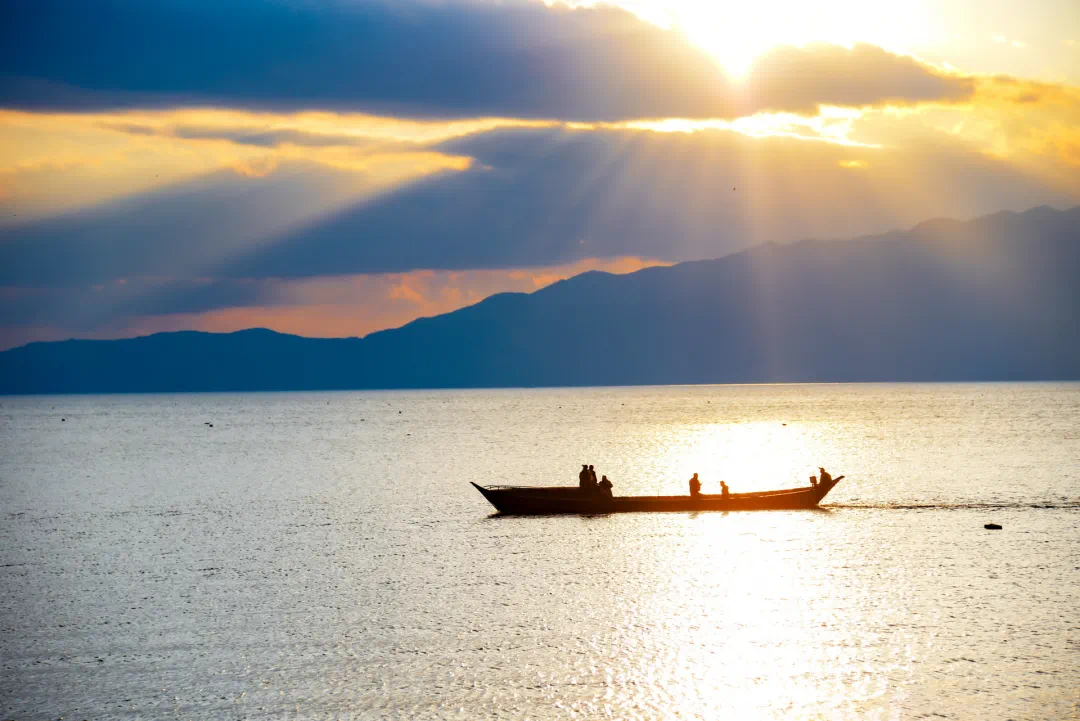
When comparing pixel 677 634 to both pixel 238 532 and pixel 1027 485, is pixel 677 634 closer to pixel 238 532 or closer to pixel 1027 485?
pixel 238 532

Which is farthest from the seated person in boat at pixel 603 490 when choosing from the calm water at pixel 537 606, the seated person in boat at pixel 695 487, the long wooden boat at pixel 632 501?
the seated person in boat at pixel 695 487

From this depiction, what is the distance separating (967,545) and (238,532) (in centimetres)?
4170

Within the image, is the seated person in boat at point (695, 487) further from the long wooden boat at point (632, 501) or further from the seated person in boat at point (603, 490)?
the seated person in boat at point (603, 490)

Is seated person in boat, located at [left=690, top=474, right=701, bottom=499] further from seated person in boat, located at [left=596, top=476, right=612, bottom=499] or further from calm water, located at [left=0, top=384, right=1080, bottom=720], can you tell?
seated person in boat, located at [left=596, top=476, right=612, bottom=499]

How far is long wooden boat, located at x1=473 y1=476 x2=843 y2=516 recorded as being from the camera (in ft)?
228

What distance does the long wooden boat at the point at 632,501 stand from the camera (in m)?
69.4

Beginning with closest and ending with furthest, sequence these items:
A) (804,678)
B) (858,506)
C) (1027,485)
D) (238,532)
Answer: (804,678), (238,532), (858,506), (1027,485)

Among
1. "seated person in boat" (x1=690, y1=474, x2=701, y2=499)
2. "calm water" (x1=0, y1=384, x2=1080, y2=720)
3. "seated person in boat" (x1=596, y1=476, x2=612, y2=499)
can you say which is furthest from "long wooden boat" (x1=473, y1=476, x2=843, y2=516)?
"calm water" (x1=0, y1=384, x2=1080, y2=720)

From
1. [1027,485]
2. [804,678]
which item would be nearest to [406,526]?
[804,678]

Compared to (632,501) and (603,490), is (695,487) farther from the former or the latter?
(603,490)

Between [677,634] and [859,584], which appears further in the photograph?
[859,584]

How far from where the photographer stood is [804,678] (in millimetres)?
32781

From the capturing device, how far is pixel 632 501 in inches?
2739

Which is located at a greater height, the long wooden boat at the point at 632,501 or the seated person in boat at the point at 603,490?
the seated person in boat at the point at 603,490
